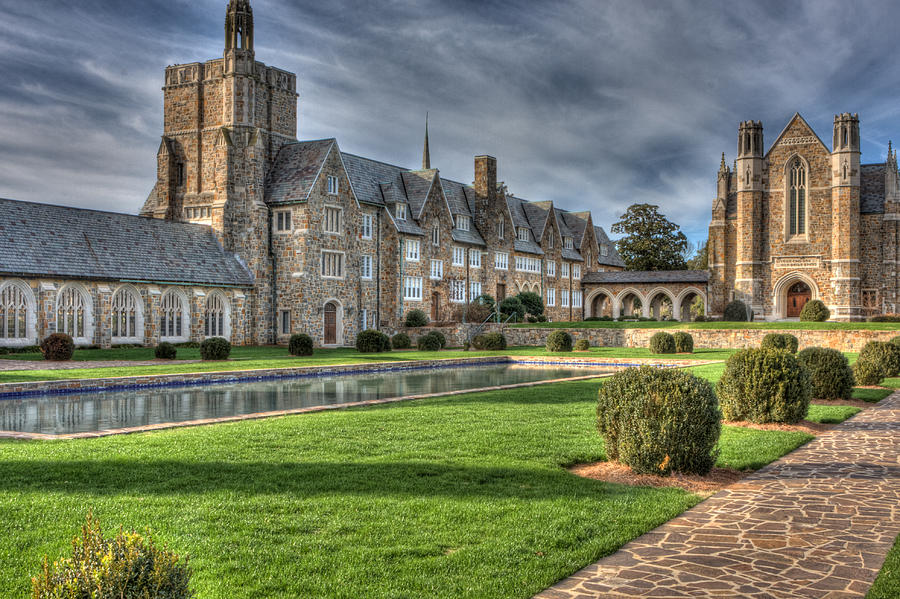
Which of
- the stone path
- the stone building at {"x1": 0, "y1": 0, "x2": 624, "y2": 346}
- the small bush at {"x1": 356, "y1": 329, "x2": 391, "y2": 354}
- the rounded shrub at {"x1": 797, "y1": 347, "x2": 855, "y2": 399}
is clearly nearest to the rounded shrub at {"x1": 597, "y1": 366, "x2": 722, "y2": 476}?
the stone path

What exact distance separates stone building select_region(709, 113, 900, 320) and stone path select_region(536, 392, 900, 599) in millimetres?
48700

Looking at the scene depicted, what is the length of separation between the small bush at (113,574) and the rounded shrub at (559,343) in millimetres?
35807

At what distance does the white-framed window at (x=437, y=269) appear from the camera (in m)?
52.3

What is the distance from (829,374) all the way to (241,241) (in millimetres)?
33802

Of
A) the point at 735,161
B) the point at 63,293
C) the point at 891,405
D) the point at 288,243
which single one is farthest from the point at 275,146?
the point at 891,405

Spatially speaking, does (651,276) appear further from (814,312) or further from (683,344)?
(683,344)

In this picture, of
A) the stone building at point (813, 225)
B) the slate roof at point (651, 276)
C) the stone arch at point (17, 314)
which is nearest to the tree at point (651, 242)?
the slate roof at point (651, 276)

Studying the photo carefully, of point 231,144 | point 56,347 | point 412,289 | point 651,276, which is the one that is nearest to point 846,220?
point 651,276

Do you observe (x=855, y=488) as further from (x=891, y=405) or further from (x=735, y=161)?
(x=735, y=161)

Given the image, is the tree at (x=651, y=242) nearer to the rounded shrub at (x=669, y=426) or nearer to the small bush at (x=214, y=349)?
the small bush at (x=214, y=349)

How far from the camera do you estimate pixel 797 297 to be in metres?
55.2

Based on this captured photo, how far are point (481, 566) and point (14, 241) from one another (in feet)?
109

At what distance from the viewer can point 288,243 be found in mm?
42562

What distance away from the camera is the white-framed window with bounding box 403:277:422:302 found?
49.6 m
